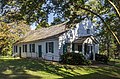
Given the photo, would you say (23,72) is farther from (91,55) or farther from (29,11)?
(91,55)

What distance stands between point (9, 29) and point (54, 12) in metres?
30.3

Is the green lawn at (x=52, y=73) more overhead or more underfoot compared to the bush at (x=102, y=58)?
more underfoot

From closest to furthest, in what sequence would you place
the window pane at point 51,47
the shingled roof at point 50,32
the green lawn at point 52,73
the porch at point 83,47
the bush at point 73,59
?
the green lawn at point 52,73
the bush at point 73,59
the porch at point 83,47
the window pane at point 51,47
the shingled roof at point 50,32

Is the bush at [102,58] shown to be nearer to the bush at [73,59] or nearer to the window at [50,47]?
the bush at [73,59]

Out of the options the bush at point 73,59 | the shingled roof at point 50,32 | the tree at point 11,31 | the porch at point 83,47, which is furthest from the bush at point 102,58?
the tree at point 11,31

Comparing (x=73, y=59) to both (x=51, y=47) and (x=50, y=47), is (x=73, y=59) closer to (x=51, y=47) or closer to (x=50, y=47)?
(x=51, y=47)

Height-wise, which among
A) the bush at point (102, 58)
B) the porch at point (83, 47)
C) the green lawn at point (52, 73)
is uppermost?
the porch at point (83, 47)

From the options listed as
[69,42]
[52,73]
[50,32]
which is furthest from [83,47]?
[52,73]

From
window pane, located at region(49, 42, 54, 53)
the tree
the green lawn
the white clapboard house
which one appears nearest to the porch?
the white clapboard house

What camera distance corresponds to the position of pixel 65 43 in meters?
33.9

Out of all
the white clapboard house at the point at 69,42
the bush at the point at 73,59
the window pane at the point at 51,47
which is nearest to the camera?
the bush at the point at 73,59

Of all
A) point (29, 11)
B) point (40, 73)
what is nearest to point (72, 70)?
point (40, 73)

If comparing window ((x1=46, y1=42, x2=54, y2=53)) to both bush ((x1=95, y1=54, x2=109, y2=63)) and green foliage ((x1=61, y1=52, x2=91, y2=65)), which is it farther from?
bush ((x1=95, y1=54, x2=109, y2=63))

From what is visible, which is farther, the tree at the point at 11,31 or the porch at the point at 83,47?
the tree at the point at 11,31
